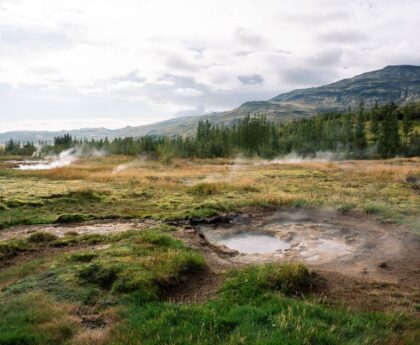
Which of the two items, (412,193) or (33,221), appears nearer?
(33,221)

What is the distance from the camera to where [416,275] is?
1350cm

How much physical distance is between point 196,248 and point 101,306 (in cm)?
656

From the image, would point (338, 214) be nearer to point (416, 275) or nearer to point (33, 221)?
point (416, 275)

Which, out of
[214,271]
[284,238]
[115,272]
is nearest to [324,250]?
[284,238]

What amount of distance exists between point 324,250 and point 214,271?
633 cm

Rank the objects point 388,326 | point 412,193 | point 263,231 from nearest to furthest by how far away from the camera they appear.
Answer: point 388,326
point 263,231
point 412,193

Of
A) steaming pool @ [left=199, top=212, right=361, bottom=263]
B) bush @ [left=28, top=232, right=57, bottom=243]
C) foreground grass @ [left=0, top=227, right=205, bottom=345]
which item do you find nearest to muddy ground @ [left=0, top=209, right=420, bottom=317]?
steaming pool @ [left=199, top=212, right=361, bottom=263]

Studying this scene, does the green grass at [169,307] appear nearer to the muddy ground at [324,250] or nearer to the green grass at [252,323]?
the green grass at [252,323]

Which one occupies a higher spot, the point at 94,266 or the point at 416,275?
the point at 94,266

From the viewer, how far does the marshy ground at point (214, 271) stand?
841 centimetres

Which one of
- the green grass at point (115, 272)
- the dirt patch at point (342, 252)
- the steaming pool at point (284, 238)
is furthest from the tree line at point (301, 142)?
the green grass at point (115, 272)

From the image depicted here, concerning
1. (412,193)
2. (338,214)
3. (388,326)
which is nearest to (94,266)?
(388,326)

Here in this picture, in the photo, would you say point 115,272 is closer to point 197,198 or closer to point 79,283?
point 79,283

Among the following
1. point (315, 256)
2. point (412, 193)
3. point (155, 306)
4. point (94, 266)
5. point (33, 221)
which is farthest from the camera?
point (412, 193)
